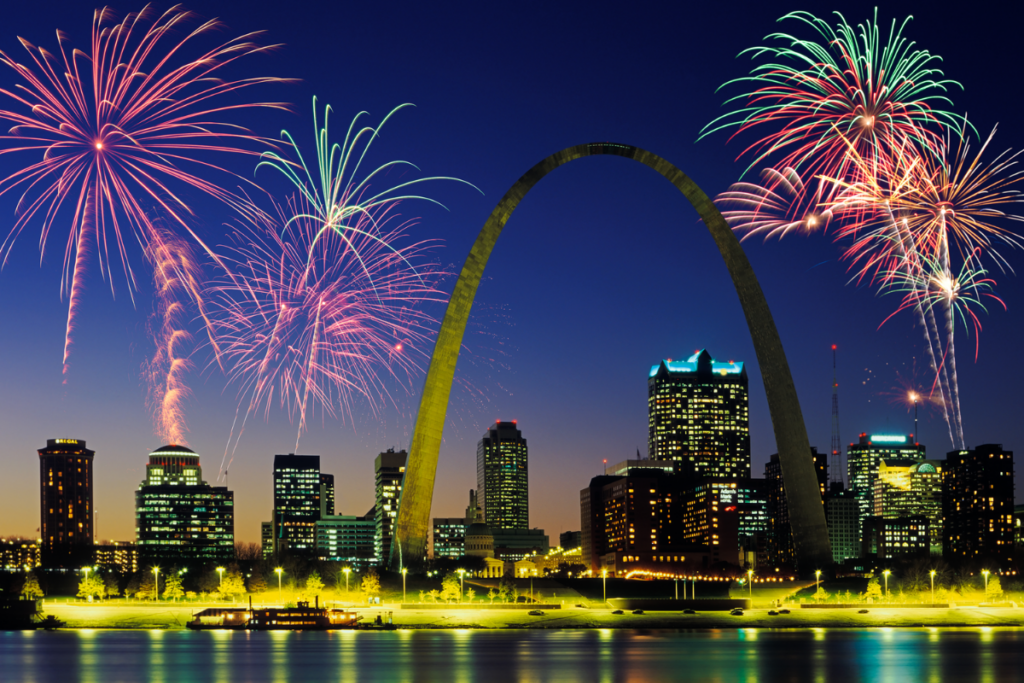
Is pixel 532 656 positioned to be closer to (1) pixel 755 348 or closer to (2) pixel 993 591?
(1) pixel 755 348

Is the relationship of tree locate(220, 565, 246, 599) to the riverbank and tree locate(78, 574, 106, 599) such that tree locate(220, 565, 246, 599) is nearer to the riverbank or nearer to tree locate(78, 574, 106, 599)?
the riverbank

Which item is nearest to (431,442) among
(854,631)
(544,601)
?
(544,601)

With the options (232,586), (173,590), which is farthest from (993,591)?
(173,590)

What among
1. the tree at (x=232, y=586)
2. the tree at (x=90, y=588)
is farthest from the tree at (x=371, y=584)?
the tree at (x=90, y=588)

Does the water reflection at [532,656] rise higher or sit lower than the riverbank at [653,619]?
higher

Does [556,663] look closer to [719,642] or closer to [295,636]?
[719,642]

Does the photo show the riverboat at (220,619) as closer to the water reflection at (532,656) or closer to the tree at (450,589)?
the water reflection at (532,656)
